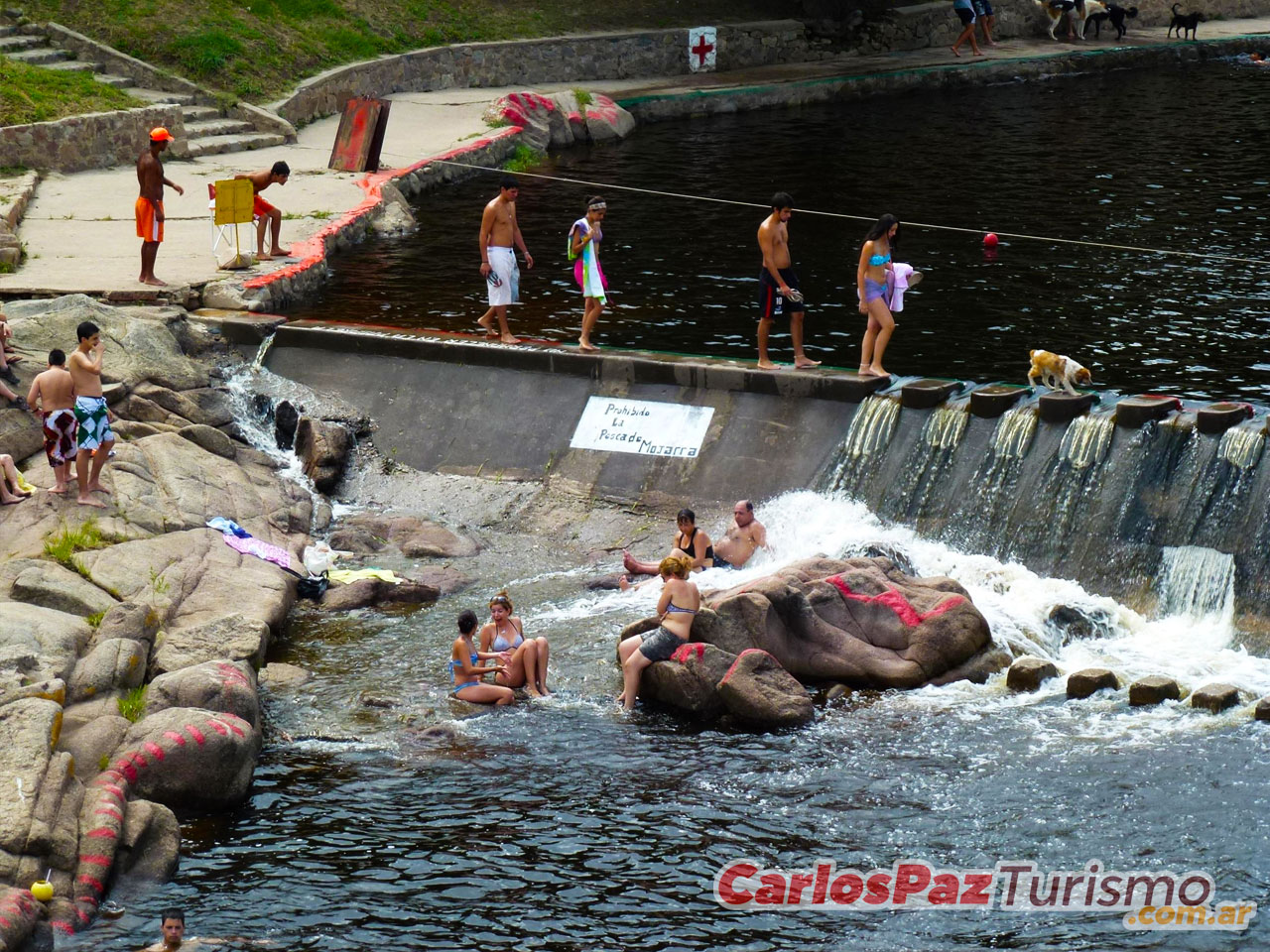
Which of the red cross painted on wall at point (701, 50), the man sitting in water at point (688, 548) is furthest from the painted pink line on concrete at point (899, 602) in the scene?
the red cross painted on wall at point (701, 50)

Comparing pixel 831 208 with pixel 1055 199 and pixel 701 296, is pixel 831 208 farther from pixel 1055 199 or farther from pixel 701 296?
pixel 701 296

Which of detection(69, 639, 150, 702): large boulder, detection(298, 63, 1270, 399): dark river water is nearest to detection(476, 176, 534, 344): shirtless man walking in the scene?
detection(298, 63, 1270, 399): dark river water

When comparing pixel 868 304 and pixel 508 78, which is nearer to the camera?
pixel 868 304

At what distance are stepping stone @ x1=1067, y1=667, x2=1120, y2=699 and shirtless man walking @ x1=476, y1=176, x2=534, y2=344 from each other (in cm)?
865

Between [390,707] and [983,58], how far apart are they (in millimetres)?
36438

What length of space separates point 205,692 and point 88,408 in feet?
14.3

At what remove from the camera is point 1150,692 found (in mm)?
13172

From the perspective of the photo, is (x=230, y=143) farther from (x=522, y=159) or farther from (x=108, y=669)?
(x=108, y=669)

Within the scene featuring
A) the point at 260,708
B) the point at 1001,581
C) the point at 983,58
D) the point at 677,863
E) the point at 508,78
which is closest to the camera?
the point at 677,863

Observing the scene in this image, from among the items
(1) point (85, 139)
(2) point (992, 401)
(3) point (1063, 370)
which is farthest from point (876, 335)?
(1) point (85, 139)

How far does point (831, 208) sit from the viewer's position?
29.1m

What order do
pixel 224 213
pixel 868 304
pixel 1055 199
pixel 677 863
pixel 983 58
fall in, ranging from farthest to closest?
1. pixel 983 58
2. pixel 1055 199
3. pixel 224 213
4. pixel 868 304
5. pixel 677 863

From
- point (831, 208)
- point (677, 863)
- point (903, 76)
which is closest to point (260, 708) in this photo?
point (677, 863)

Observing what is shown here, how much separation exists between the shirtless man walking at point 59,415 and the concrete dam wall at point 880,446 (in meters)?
4.45
